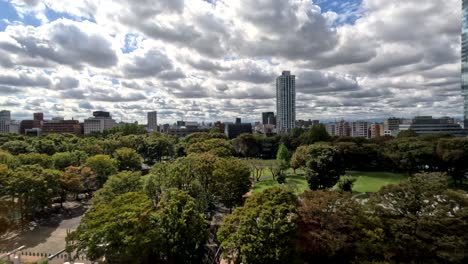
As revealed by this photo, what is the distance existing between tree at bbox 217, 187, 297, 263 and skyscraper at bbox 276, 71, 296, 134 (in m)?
144

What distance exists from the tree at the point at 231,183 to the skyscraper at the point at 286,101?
13466 centimetres

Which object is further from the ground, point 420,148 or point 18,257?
point 420,148

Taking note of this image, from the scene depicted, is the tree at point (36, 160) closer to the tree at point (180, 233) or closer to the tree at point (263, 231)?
the tree at point (180, 233)

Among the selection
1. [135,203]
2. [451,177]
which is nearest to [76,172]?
[135,203]

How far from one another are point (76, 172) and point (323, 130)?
49511mm

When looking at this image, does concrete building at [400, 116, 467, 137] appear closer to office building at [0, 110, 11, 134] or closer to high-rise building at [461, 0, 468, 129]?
high-rise building at [461, 0, 468, 129]

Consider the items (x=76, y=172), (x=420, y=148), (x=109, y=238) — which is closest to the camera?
(x=109, y=238)

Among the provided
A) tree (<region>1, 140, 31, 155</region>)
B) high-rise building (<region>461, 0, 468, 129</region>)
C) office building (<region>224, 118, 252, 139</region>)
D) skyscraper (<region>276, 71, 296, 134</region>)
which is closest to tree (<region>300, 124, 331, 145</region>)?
high-rise building (<region>461, 0, 468, 129</region>)

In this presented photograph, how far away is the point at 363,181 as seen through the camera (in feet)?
137

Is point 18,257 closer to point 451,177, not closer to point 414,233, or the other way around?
point 414,233

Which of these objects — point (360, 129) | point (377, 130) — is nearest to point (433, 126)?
point (377, 130)

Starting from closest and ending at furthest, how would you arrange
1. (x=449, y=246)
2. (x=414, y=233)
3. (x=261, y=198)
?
(x=449, y=246) → (x=414, y=233) → (x=261, y=198)

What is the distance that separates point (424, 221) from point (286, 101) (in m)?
150

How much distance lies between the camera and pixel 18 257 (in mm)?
16969
